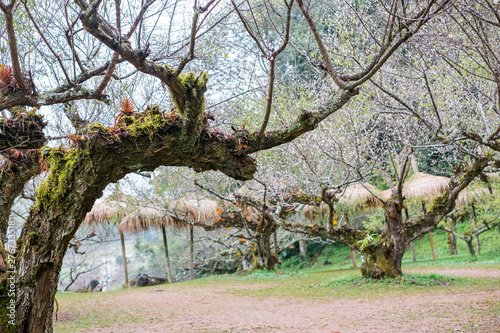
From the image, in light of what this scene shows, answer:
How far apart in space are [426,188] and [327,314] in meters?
9.79

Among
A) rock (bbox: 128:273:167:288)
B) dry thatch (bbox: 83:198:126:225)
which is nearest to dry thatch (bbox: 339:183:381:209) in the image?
rock (bbox: 128:273:167:288)

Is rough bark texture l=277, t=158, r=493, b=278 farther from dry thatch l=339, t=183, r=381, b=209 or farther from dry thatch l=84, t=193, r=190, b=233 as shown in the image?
dry thatch l=84, t=193, r=190, b=233

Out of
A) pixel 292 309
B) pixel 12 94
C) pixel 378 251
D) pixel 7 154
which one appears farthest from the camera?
pixel 378 251

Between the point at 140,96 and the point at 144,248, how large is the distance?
15.0m

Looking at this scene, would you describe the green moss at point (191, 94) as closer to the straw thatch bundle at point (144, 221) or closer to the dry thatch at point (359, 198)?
the straw thatch bundle at point (144, 221)

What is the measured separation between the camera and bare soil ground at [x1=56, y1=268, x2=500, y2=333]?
4.00 metres

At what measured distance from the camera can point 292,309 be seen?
557 centimetres

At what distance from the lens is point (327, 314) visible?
5.00 m

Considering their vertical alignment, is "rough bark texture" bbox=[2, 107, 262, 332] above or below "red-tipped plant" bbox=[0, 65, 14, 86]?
below

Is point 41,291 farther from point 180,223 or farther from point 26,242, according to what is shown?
point 180,223

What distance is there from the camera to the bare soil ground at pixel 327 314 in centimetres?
400

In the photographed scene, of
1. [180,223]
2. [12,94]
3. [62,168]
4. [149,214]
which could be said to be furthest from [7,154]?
[180,223]

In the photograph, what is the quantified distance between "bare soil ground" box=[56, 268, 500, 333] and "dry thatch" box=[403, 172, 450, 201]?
7.27 m

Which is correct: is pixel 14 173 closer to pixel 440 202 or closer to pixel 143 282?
pixel 440 202
